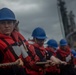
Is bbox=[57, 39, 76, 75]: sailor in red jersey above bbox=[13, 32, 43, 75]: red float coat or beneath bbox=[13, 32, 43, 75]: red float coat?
beneath

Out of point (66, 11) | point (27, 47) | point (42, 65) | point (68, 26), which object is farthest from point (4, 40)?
point (66, 11)

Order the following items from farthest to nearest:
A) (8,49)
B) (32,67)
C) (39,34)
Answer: (39,34), (32,67), (8,49)

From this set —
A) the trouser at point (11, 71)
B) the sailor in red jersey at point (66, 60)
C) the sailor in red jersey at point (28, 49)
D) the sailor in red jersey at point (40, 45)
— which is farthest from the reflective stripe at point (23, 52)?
the sailor in red jersey at point (66, 60)

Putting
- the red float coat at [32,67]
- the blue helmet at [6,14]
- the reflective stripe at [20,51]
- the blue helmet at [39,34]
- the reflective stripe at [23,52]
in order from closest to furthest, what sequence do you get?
the reflective stripe at [20,51] → the blue helmet at [6,14] → the reflective stripe at [23,52] → the red float coat at [32,67] → the blue helmet at [39,34]

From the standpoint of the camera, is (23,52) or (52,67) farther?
(52,67)

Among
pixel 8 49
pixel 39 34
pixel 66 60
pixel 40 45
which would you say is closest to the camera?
pixel 8 49

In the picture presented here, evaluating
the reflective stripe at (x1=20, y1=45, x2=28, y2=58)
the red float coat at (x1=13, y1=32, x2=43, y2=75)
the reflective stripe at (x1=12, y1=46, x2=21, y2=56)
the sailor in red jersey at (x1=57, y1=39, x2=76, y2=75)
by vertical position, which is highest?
the reflective stripe at (x1=12, y1=46, x2=21, y2=56)

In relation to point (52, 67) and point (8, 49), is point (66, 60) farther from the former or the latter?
point (8, 49)

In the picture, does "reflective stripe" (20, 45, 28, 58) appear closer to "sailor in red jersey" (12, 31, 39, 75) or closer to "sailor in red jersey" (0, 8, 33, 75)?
"sailor in red jersey" (0, 8, 33, 75)

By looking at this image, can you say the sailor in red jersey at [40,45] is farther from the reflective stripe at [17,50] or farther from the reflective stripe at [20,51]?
the reflective stripe at [17,50]

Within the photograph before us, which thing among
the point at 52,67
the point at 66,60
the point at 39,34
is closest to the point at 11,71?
the point at 39,34

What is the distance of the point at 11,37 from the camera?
5.09 m

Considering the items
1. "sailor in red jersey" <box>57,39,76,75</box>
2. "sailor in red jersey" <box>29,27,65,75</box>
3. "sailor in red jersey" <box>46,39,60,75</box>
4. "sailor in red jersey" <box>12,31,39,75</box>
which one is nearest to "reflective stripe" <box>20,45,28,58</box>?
"sailor in red jersey" <box>12,31,39,75</box>

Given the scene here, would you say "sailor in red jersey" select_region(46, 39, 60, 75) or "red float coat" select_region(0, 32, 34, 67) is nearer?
"red float coat" select_region(0, 32, 34, 67)
